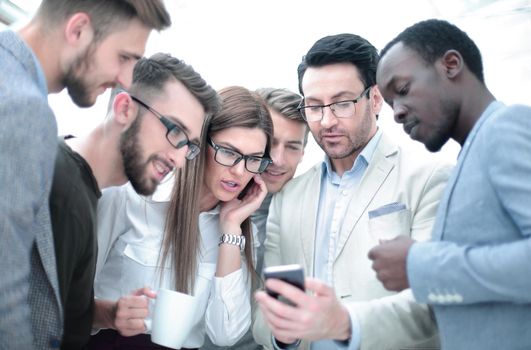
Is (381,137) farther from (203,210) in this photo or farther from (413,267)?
(413,267)

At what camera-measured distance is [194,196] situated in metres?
1.79

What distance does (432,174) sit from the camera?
166 centimetres

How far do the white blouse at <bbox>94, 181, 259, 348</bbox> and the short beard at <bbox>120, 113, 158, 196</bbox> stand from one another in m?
0.28

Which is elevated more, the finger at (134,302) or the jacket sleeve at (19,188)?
the jacket sleeve at (19,188)

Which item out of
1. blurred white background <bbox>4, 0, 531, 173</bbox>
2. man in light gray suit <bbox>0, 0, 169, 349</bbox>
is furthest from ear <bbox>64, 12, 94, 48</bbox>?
blurred white background <bbox>4, 0, 531, 173</bbox>

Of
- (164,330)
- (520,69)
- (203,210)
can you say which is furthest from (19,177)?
(520,69)

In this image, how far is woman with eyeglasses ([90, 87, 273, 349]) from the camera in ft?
5.54

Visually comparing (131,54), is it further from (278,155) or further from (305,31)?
(305,31)

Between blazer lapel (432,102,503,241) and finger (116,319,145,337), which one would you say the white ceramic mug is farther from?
blazer lapel (432,102,503,241)

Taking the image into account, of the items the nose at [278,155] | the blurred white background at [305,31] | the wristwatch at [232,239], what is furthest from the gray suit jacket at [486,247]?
the blurred white background at [305,31]

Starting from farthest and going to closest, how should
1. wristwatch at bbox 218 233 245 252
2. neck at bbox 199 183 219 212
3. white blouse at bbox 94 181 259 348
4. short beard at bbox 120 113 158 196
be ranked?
1. neck at bbox 199 183 219 212
2. wristwatch at bbox 218 233 245 252
3. white blouse at bbox 94 181 259 348
4. short beard at bbox 120 113 158 196

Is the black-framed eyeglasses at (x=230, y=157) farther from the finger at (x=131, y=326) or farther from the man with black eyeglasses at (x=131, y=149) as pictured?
the finger at (x=131, y=326)

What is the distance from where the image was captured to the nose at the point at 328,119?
73.4 inches

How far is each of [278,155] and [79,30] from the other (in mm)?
1111
